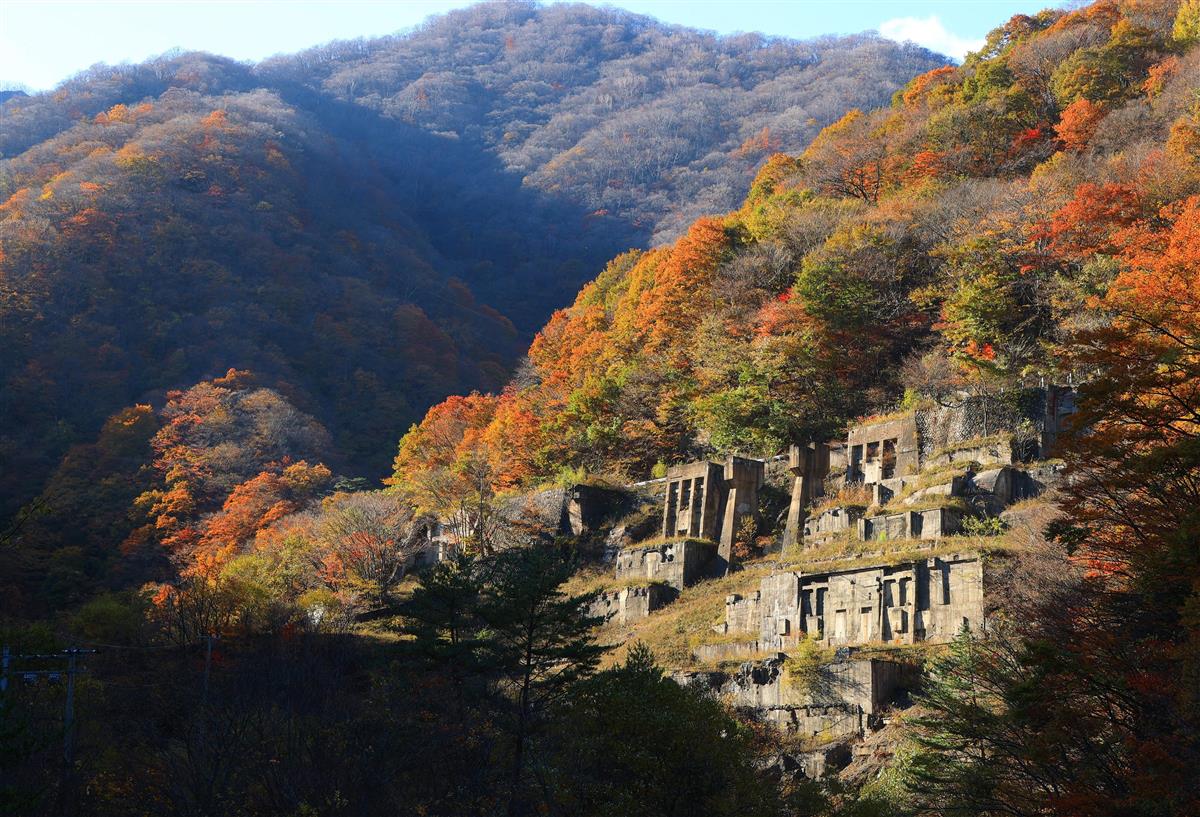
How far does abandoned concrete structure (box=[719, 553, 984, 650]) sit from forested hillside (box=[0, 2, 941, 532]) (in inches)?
1578

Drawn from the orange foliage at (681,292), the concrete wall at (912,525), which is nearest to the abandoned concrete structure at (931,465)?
the concrete wall at (912,525)

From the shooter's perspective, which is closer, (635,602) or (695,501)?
(635,602)

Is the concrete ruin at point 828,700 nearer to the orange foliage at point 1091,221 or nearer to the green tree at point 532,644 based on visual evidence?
the green tree at point 532,644

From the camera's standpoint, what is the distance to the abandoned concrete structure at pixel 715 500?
41.5 meters

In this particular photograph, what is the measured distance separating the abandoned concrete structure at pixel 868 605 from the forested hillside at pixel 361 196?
40.1m

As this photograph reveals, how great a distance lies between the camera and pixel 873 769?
28.2 meters

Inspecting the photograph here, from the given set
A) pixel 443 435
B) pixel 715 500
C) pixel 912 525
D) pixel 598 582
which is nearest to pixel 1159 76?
pixel 715 500

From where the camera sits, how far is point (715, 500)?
42375 millimetres

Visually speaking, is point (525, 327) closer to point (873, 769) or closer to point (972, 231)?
point (972, 231)

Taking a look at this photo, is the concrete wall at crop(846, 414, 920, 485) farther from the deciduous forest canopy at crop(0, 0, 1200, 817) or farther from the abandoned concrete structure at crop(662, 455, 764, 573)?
the abandoned concrete structure at crop(662, 455, 764, 573)

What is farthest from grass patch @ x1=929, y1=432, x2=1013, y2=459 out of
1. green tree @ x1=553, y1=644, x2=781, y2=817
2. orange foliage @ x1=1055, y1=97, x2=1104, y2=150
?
orange foliage @ x1=1055, y1=97, x2=1104, y2=150

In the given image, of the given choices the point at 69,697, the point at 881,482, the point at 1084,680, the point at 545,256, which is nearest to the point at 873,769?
the point at 1084,680

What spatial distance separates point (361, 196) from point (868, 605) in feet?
295

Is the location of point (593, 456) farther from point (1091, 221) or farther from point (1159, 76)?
point (1159, 76)
